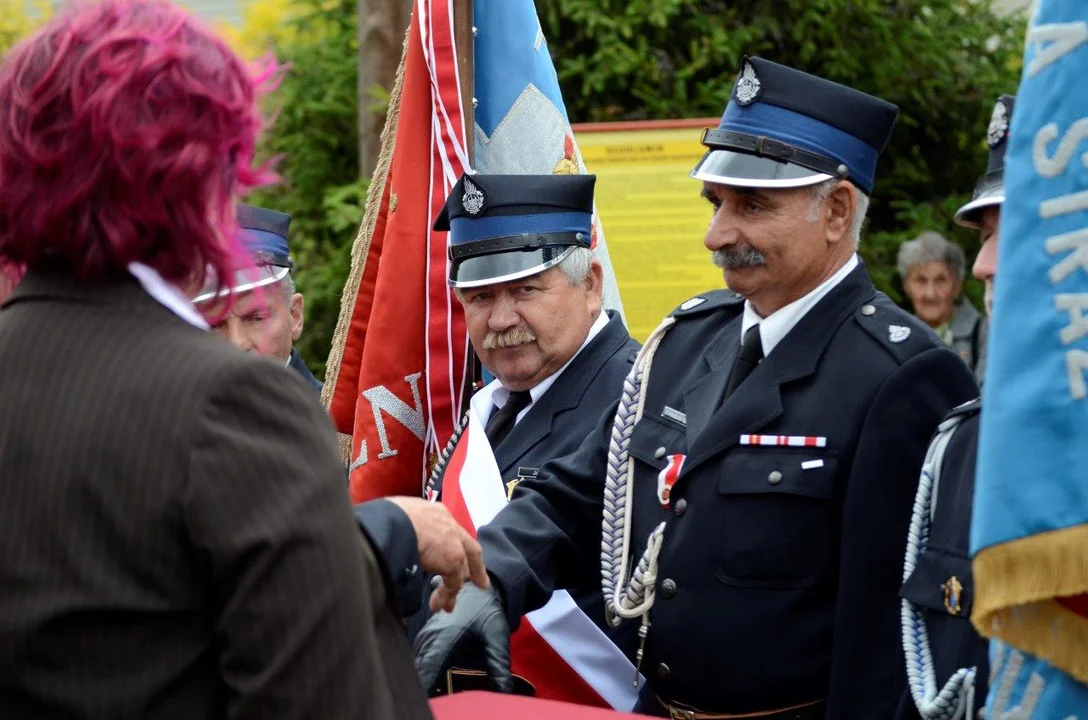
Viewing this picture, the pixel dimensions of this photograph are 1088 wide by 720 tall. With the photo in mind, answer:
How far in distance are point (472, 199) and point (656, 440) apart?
43.5 inches

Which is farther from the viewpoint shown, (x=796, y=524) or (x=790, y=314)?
(x=790, y=314)

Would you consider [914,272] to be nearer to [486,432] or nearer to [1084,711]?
[486,432]

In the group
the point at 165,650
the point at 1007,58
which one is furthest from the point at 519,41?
the point at 1007,58

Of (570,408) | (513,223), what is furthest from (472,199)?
(570,408)

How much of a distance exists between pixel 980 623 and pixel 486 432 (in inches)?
83.0

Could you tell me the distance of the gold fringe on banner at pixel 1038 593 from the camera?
2.12m

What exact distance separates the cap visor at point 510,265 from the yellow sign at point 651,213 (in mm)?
1781

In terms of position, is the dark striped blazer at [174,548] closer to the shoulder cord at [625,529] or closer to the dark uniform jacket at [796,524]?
the dark uniform jacket at [796,524]

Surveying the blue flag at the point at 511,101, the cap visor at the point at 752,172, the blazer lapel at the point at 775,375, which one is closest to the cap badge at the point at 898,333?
the blazer lapel at the point at 775,375

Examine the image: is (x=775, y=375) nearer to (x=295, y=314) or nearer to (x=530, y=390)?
(x=530, y=390)

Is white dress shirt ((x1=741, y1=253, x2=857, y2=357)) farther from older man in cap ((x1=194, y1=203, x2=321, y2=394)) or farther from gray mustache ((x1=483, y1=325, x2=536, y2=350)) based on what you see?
older man in cap ((x1=194, y1=203, x2=321, y2=394))

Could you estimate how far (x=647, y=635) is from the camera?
10.6ft

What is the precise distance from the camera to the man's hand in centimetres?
235

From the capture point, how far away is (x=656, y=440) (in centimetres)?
339
